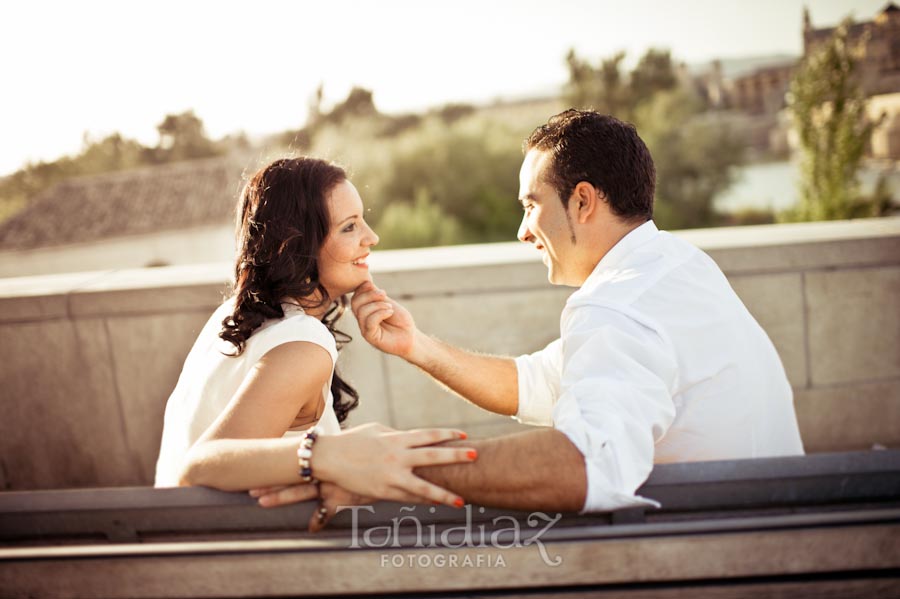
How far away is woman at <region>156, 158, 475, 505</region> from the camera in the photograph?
162cm

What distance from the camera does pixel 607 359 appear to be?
181 cm

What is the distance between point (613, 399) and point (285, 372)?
→ 903mm

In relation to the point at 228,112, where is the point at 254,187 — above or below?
below

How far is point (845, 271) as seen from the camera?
3963mm

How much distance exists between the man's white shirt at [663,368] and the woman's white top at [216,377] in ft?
2.49

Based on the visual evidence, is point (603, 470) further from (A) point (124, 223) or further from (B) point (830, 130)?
(A) point (124, 223)

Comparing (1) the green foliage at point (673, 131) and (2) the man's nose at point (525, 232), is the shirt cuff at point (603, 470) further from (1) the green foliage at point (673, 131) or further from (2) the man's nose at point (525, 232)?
(1) the green foliage at point (673, 131)

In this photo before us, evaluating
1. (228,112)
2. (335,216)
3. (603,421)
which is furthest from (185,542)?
(228,112)

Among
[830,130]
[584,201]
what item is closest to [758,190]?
[830,130]

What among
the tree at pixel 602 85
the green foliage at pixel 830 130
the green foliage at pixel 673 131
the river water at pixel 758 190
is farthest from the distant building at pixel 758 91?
the green foliage at pixel 830 130

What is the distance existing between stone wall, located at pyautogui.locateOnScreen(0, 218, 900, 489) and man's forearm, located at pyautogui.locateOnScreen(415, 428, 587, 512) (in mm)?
2427

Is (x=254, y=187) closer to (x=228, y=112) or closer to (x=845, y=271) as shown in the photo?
(x=845, y=271)

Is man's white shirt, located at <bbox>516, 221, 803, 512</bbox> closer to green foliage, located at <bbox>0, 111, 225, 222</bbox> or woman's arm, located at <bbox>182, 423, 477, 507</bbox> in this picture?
woman's arm, located at <bbox>182, 423, 477, 507</bbox>

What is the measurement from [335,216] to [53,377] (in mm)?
2532
